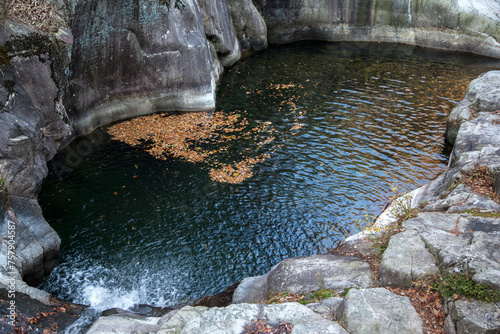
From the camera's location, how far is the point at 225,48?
26.3 m

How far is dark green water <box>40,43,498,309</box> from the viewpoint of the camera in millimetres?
10945

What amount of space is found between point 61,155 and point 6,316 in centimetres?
965

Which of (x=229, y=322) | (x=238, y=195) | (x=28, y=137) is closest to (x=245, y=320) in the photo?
(x=229, y=322)

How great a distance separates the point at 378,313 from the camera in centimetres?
696

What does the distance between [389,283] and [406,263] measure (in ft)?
1.82

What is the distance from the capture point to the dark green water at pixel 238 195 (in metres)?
10.9

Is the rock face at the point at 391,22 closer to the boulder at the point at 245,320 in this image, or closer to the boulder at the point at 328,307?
the boulder at the point at 328,307

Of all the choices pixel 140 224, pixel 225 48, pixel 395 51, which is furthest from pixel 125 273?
pixel 395 51

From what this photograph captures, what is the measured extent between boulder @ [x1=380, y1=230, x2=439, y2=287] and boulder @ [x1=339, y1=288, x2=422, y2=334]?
53 centimetres

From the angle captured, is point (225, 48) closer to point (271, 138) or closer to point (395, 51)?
point (271, 138)

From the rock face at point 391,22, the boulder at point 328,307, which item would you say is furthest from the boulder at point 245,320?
the rock face at point 391,22

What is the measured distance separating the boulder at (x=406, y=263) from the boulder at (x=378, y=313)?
1.75 ft

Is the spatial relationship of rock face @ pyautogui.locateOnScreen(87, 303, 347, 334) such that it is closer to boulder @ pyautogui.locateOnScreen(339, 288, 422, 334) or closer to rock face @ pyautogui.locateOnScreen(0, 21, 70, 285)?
boulder @ pyautogui.locateOnScreen(339, 288, 422, 334)

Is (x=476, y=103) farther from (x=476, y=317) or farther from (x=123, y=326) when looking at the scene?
(x=123, y=326)
